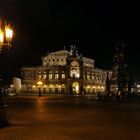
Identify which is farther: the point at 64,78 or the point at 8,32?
the point at 64,78

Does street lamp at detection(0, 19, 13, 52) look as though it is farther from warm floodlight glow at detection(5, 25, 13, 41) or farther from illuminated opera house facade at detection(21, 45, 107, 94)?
illuminated opera house facade at detection(21, 45, 107, 94)

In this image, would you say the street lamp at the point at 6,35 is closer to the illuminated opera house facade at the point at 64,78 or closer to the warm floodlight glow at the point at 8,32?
the warm floodlight glow at the point at 8,32

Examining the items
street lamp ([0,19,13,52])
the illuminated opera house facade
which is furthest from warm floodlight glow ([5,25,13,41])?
the illuminated opera house facade

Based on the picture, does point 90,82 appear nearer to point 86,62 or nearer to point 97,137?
point 86,62

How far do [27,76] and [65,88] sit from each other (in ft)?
66.2

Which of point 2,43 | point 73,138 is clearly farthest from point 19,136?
point 2,43

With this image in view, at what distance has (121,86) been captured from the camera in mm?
65125

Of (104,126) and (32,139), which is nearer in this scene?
(32,139)

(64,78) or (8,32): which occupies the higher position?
(64,78)

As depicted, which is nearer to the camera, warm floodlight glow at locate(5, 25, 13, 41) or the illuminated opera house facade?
warm floodlight glow at locate(5, 25, 13, 41)

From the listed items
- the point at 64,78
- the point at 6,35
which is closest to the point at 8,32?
the point at 6,35

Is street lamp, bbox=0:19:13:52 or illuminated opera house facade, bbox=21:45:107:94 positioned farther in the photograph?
illuminated opera house facade, bbox=21:45:107:94

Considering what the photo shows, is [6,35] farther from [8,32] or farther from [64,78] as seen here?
[64,78]

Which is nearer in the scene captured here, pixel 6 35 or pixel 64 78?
pixel 6 35
